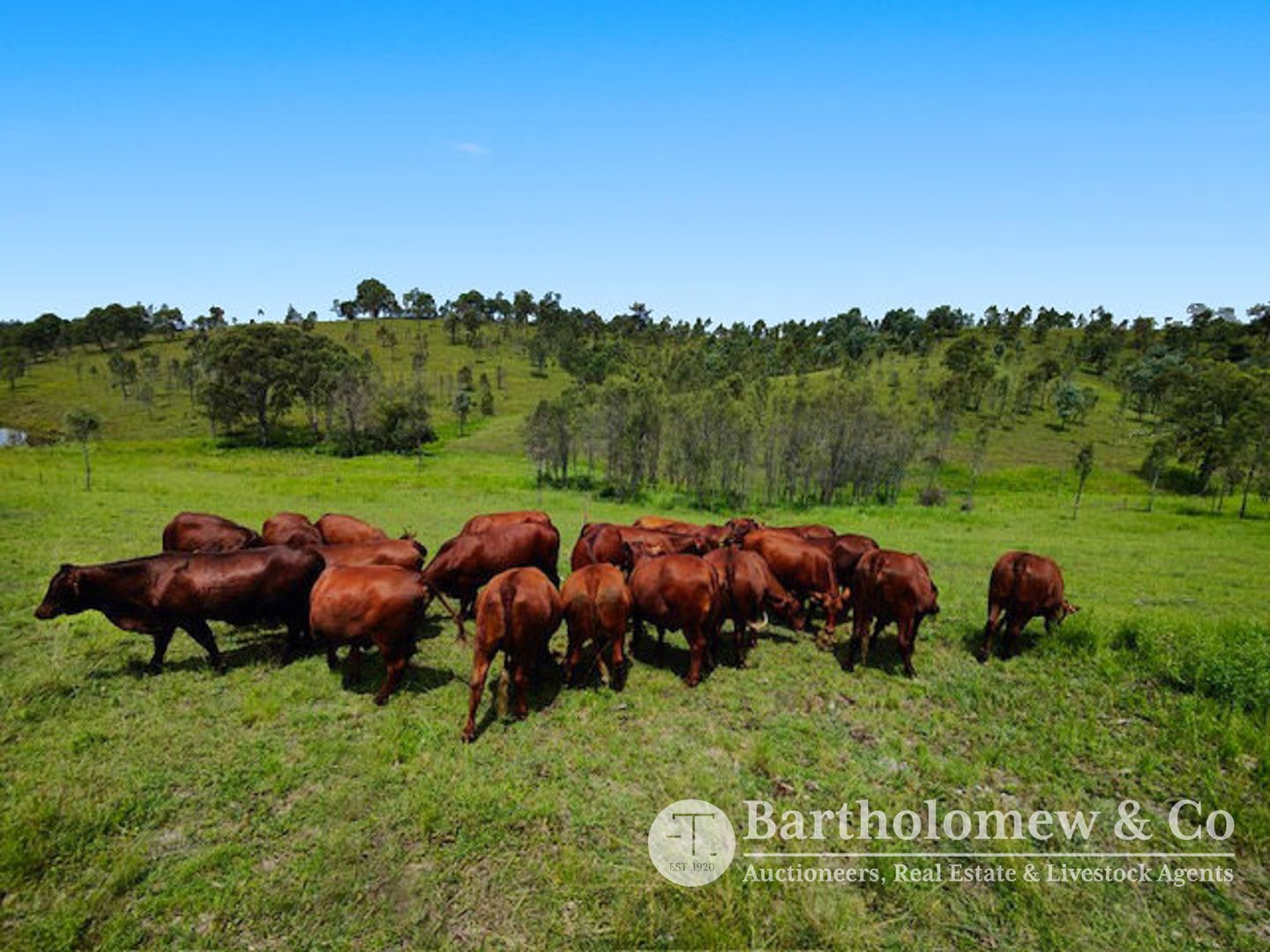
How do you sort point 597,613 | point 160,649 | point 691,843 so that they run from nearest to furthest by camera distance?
point 691,843
point 597,613
point 160,649

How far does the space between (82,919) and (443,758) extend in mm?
2887

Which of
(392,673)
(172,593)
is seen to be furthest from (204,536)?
(392,673)

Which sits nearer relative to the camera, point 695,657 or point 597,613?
point 597,613

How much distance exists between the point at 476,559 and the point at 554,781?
16.7 ft

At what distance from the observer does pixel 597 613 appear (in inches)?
316

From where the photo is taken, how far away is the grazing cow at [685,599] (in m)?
8.52

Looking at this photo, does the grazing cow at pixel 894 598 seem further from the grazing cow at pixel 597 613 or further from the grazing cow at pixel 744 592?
the grazing cow at pixel 597 613

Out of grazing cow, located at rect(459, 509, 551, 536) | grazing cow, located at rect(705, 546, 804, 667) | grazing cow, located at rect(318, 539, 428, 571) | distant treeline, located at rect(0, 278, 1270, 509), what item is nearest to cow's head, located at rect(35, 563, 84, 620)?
grazing cow, located at rect(318, 539, 428, 571)

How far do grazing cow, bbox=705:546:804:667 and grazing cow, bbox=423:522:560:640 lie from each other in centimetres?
345

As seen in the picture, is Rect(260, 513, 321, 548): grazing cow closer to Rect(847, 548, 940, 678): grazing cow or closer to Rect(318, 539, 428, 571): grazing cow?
Rect(318, 539, 428, 571): grazing cow

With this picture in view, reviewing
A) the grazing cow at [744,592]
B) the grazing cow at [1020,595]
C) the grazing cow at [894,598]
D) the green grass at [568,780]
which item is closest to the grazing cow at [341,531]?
the green grass at [568,780]

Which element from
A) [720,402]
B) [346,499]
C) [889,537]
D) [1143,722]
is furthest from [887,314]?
[1143,722]

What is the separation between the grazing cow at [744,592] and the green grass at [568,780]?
631mm

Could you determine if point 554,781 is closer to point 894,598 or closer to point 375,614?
point 375,614
